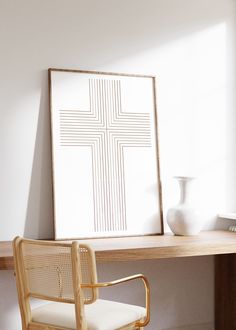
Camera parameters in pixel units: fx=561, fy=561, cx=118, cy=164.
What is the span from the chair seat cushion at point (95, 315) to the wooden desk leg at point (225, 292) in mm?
1063

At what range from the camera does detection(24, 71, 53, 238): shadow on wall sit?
11.5ft

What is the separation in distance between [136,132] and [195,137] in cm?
47

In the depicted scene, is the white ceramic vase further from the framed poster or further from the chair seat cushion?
the chair seat cushion

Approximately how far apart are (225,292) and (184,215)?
69 cm

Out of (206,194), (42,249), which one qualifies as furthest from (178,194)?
(42,249)

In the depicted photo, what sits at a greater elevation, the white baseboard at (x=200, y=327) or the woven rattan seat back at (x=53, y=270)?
the woven rattan seat back at (x=53, y=270)

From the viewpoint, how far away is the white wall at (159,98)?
11.5 feet

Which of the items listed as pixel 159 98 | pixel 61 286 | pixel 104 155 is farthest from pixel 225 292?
pixel 61 286

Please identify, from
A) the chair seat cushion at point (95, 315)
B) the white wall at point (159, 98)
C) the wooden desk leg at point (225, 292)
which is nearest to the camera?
the chair seat cushion at point (95, 315)

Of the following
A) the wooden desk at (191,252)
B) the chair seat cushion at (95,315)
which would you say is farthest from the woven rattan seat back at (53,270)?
the wooden desk at (191,252)

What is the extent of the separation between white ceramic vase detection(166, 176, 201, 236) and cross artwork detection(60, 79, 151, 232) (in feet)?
1.05

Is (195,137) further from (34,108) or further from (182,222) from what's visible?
(34,108)

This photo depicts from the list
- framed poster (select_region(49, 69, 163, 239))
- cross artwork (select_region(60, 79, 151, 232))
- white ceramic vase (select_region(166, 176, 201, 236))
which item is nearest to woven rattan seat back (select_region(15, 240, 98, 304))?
framed poster (select_region(49, 69, 163, 239))

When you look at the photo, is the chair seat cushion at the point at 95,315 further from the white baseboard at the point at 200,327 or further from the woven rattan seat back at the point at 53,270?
the white baseboard at the point at 200,327
